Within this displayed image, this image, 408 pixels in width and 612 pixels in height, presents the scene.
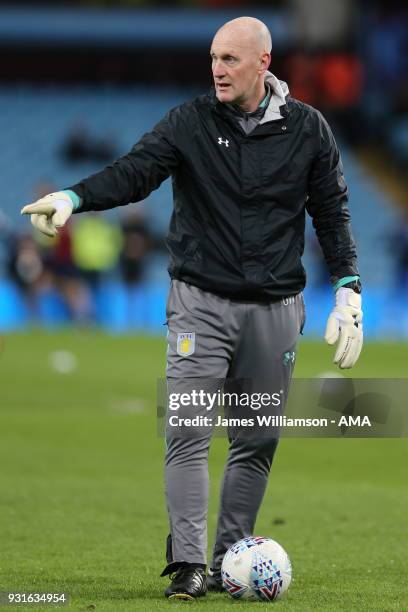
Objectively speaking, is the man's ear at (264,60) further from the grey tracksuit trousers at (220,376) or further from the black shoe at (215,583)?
the black shoe at (215,583)

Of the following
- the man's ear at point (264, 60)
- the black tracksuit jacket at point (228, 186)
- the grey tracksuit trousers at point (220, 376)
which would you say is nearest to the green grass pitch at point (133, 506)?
the grey tracksuit trousers at point (220, 376)

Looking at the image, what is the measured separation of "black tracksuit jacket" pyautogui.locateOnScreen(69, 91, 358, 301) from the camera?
19.5 feet

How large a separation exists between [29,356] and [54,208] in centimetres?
1414

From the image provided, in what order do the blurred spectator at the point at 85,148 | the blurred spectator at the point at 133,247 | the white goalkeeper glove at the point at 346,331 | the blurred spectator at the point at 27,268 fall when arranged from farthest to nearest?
the blurred spectator at the point at 85,148 < the blurred spectator at the point at 133,247 < the blurred spectator at the point at 27,268 < the white goalkeeper glove at the point at 346,331

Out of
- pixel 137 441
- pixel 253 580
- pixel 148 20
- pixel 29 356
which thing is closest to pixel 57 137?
pixel 148 20

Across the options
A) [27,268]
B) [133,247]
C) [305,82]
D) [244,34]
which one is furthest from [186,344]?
[305,82]

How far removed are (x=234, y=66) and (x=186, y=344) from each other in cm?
116

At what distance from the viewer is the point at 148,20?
3409 cm

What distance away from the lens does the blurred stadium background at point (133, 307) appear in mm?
7270

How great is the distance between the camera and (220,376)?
19.6 feet

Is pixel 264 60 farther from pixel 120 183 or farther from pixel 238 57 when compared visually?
pixel 120 183

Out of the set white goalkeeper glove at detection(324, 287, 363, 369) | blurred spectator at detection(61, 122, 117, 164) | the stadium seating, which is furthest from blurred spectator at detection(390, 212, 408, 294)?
white goalkeeper glove at detection(324, 287, 363, 369)

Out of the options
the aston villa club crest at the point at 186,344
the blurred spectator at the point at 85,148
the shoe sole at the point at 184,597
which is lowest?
the shoe sole at the point at 184,597

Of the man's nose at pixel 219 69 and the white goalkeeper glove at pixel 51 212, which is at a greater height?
the man's nose at pixel 219 69
